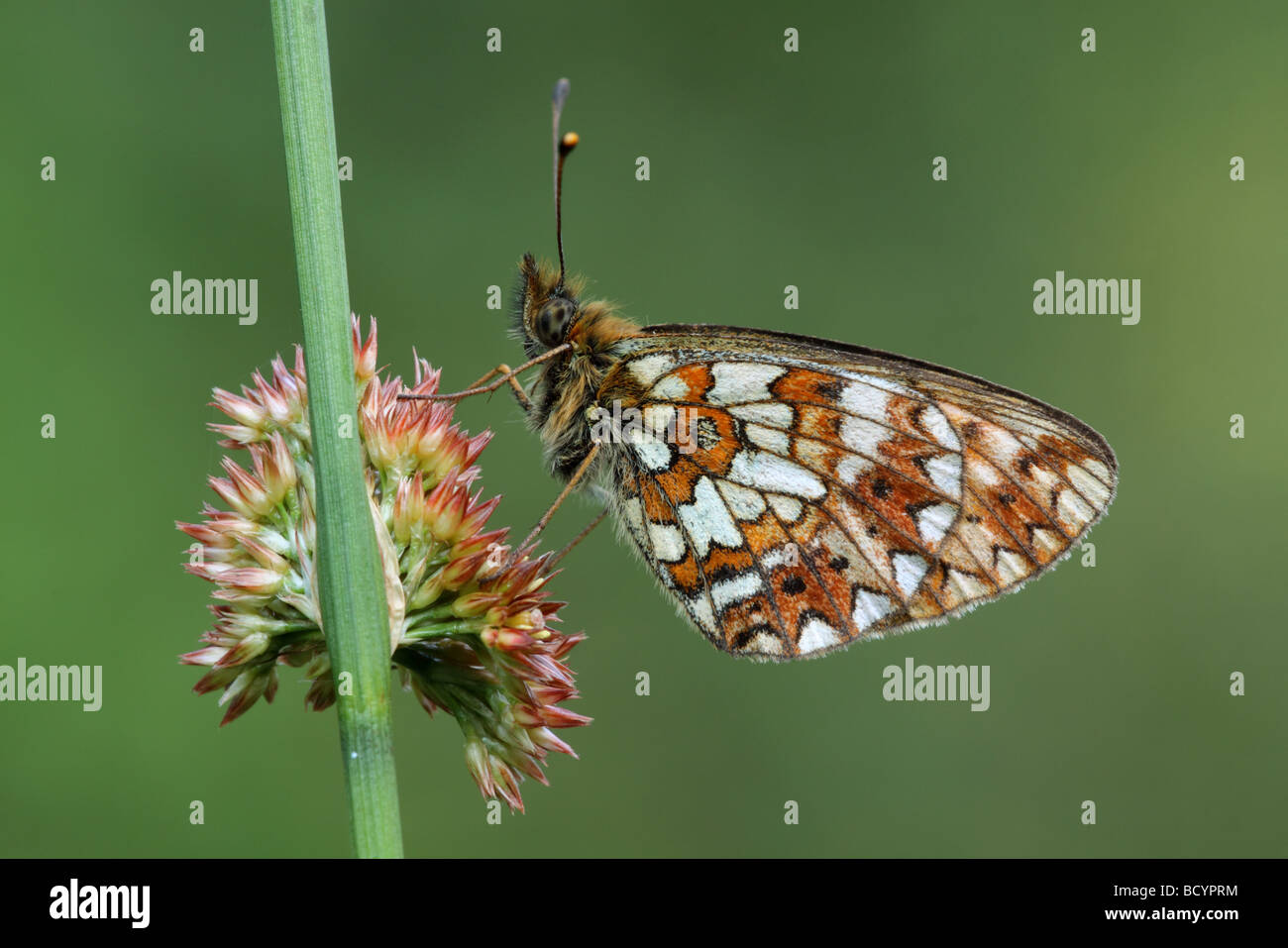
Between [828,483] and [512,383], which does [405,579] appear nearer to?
[512,383]

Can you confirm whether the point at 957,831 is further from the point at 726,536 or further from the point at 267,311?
the point at 267,311

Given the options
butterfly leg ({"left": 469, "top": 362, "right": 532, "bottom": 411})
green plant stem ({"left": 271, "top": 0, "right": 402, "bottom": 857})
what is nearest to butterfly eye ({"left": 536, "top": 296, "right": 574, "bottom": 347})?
butterfly leg ({"left": 469, "top": 362, "right": 532, "bottom": 411})

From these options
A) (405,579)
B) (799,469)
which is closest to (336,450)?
(405,579)

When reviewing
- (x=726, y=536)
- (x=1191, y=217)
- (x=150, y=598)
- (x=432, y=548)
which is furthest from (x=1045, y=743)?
(x=432, y=548)

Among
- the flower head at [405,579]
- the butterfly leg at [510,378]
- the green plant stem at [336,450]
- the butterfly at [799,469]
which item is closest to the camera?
the green plant stem at [336,450]

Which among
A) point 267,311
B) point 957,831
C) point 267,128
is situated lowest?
point 957,831

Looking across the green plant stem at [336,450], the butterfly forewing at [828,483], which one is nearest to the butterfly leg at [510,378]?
the butterfly forewing at [828,483]

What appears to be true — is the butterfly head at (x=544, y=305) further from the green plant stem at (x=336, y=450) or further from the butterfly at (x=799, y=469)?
the green plant stem at (x=336, y=450)
